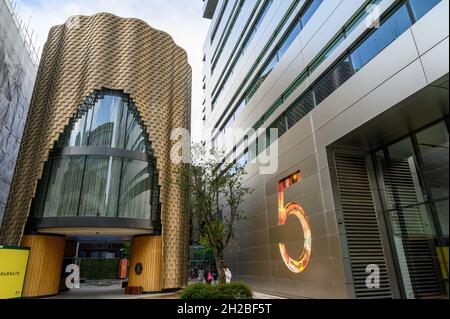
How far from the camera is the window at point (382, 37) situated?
9.96 metres

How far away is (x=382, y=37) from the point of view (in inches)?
424

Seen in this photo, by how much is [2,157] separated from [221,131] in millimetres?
18385

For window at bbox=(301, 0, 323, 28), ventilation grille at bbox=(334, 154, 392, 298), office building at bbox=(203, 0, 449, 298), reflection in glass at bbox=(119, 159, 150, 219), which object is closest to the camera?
office building at bbox=(203, 0, 449, 298)

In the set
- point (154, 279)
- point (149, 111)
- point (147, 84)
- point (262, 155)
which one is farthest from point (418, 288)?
point (147, 84)

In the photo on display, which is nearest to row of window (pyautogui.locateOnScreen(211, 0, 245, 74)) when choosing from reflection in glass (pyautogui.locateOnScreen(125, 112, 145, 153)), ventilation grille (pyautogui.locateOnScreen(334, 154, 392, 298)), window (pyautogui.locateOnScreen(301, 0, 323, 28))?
window (pyautogui.locateOnScreen(301, 0, 323, 28))

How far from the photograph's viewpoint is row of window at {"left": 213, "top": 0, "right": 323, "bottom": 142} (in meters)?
15.8

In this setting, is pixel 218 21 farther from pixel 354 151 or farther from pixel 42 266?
pixel 42 266

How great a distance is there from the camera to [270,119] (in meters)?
19.0

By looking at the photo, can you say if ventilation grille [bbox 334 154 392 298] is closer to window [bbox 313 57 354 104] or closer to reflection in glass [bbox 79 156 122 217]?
window [bbox 313 57 354 104]

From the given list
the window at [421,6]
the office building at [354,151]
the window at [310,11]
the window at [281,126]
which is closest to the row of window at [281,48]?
the window at [310,11]

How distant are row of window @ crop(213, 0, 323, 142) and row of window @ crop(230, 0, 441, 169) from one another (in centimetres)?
286

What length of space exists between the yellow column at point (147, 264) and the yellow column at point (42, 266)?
4406 millimetres

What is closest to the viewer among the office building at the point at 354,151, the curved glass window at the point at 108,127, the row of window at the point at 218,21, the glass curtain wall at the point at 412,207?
the office building at the point at 354,151

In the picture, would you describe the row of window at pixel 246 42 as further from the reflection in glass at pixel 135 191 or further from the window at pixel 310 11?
the reflection in glass at pixel 135 191
